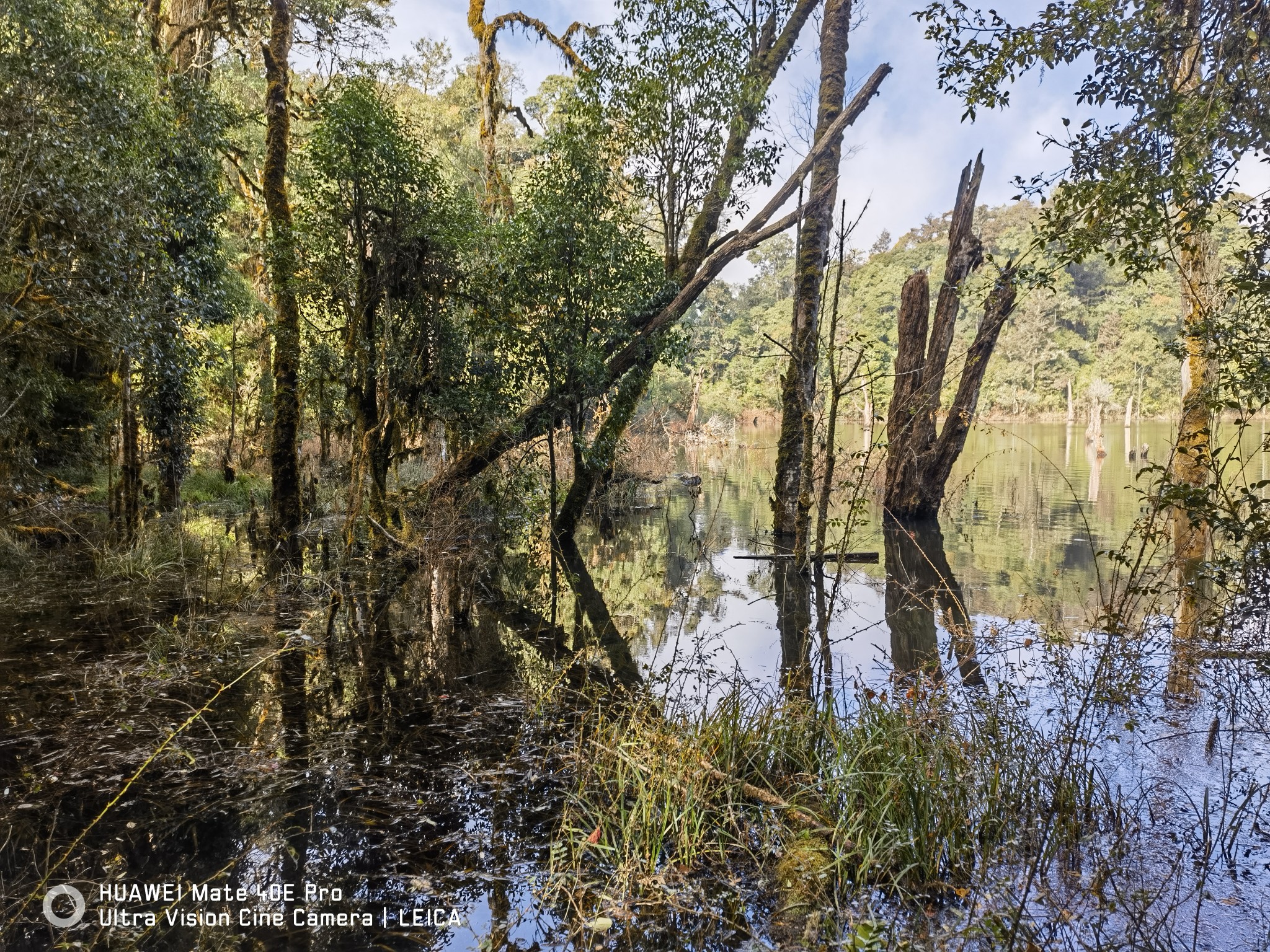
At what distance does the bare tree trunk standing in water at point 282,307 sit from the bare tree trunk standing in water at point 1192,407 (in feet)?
33.2

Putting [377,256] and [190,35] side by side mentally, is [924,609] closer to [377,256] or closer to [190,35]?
[377,256]

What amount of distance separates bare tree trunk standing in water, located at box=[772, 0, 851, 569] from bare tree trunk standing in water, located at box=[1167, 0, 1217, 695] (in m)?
4.75

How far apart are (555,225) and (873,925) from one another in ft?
30.3

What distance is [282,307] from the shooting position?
37.0ft

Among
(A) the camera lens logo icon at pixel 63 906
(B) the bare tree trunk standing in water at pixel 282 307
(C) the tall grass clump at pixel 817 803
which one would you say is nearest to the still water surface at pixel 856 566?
(C) the tall grass clump at pixel 817 803

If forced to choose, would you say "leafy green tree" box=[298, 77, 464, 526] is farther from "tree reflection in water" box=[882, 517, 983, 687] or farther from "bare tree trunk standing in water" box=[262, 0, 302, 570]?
"tree reflection in water" box=[882, 517, 983, 687]

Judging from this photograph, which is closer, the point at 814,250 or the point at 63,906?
the point at 63,906

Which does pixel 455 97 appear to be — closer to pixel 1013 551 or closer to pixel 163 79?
pixel 163 79

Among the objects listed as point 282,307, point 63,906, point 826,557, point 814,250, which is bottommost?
point 63,906

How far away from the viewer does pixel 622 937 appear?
9.64ft

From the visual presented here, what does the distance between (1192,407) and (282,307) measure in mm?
10934

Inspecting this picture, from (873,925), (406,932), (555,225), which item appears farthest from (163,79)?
(873,925)

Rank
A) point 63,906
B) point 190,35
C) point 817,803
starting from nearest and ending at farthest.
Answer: point 63,906, point 817,803, point 190,35

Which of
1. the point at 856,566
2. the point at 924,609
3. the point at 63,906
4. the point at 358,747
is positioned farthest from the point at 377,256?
the point at 63,906
